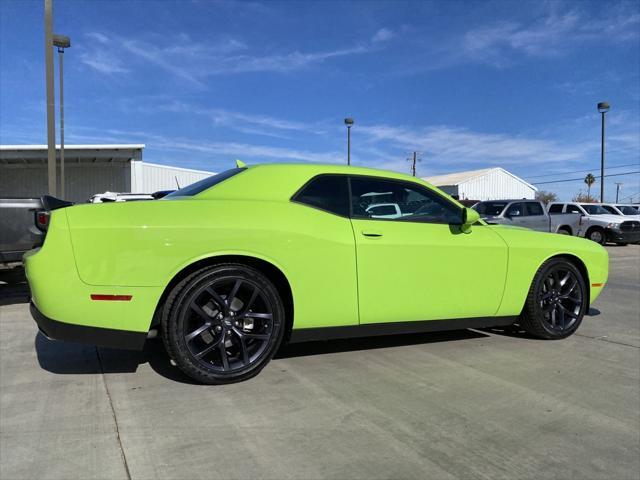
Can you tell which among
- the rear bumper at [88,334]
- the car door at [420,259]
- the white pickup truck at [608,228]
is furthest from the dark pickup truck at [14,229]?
the white pickup truck at [608,228]

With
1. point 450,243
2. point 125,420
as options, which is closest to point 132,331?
point 125,420

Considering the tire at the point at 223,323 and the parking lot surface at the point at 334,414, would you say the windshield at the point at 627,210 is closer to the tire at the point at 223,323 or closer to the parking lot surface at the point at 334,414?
the parking lot surface at the point at 334,414

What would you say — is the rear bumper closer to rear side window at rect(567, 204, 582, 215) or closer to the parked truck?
the parked truck

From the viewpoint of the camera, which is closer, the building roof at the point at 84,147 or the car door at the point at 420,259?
the car door at the point at 420,259

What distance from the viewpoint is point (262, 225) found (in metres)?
3.21

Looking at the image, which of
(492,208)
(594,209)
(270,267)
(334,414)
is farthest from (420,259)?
(594,209)

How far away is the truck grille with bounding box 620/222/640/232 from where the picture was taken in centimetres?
1793

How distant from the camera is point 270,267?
3.28 m

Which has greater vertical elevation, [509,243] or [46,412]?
[509,243]

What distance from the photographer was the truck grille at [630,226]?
1793 cm

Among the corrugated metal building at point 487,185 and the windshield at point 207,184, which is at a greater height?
the corrugated metal building at point 487,185

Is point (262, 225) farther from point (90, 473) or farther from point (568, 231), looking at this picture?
point (568, 231)

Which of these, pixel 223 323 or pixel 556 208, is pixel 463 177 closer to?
pixel 556 208

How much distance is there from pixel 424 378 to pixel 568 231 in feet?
57.4
